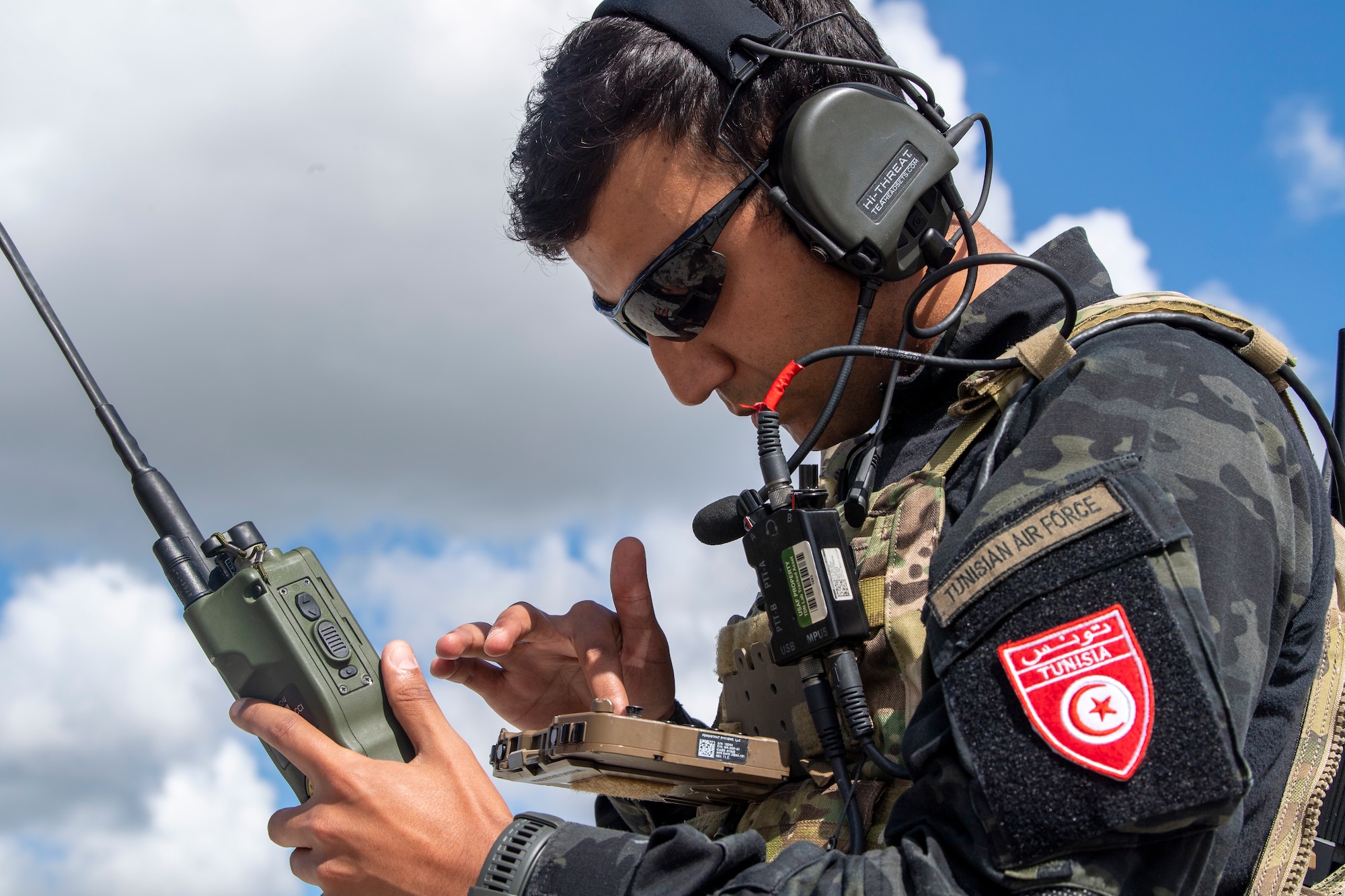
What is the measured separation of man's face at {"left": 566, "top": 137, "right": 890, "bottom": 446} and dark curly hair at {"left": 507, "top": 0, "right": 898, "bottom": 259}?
0.06 metres

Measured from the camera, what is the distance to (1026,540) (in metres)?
1.53

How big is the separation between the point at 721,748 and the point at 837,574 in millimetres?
457

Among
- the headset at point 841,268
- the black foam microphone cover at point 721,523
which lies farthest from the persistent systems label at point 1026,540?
the black foam microphone cover at point 721,523

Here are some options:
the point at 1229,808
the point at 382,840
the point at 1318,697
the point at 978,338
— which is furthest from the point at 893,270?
the point at 382,840

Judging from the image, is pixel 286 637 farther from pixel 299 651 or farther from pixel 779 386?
→ pixel 779 386

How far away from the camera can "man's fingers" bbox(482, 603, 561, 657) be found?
9.34 ft

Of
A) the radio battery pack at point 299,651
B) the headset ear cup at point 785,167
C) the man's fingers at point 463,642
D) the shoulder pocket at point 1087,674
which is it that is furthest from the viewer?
the man's fingers at point 463,642

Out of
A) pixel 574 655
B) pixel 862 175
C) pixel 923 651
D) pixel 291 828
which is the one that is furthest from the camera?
pixel 574 655

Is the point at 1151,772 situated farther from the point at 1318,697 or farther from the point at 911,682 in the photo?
the point at 1318,697

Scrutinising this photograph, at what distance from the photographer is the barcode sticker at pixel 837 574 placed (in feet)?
6.43

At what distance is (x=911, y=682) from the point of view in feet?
6.07

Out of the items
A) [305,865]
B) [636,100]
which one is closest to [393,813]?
[305,865]

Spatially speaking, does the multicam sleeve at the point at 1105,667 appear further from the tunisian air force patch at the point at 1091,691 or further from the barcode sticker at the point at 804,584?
the barcode sticker at the point at 804,584

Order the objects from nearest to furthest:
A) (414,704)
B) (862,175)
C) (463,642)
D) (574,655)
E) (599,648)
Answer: (414,704)
(862,175)
(463,642)
(599,648)
(574,655)
